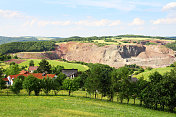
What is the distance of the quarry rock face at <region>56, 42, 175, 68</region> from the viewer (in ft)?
525

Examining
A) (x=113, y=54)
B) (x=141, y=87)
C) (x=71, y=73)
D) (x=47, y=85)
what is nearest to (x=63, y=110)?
(x=141, y=87)

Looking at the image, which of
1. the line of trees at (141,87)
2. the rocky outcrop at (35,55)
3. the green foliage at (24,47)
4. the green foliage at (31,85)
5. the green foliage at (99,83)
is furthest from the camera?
the green foliage at (24,47)

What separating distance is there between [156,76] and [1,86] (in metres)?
39.4

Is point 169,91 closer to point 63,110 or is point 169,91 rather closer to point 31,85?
point 63,110

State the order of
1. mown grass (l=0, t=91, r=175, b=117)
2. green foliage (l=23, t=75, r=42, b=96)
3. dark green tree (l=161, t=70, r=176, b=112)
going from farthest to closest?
green foliage (l=23, t=75, r=42, b=96) < dark green tree (l=161, t=70, r=176, b=112) < mown grass (l=0, t=91, r=175, b=117)

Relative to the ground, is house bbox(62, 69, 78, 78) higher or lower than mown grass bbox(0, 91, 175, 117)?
lower

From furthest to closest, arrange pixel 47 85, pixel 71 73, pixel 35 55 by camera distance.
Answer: pixel 35 55 < pixel 71 73 < pixel 47 85

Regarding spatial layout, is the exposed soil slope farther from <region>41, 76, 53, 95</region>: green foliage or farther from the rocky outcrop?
<region>41, 76, 53, 95</region>: green foliage

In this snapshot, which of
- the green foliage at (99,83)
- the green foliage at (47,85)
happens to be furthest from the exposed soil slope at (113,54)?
the green foliage at (99,83)

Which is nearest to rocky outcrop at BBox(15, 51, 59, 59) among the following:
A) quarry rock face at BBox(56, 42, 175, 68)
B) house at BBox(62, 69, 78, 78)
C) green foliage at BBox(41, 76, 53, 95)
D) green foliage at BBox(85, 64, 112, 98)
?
quarry rock face at BBox(56, 42, 175, 68)

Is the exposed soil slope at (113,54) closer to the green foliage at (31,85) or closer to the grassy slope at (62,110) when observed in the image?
the green foliage at (31,85)

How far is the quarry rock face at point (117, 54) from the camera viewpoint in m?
160

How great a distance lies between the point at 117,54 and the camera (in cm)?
16562

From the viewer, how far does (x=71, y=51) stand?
183m
